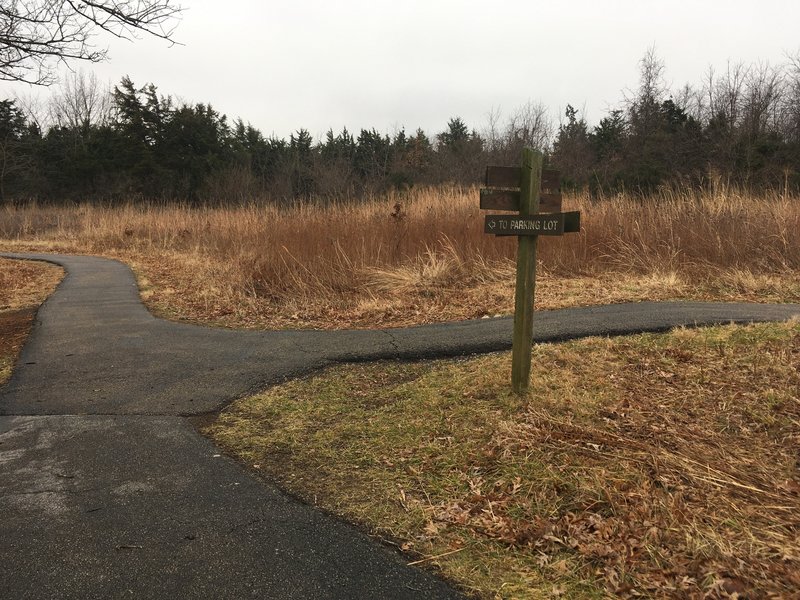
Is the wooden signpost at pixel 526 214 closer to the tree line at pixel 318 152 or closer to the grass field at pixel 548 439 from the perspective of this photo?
the grass field at pixel 548 439

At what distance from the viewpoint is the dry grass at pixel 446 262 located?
28.0 feet

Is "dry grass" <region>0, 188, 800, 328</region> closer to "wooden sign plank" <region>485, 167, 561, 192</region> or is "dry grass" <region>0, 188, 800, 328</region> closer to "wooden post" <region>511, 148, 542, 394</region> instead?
"wooden post" <region>511, 148, 542, 394</region>

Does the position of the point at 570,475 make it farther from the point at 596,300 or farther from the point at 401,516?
the point at 596,300

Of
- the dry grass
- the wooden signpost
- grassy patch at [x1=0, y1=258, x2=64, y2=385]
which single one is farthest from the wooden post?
grassy patch at [x1=0, y1=258, x2=64, y2=385]

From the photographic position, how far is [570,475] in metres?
2.90

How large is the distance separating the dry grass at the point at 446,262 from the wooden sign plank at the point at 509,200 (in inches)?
155

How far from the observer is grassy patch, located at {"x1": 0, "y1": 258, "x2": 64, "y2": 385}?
6.19 m

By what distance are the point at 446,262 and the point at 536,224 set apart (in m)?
A: 6.91

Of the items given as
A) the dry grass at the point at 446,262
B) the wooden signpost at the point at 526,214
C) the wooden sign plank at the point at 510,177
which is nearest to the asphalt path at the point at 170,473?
the dry grass at the point at 446,262

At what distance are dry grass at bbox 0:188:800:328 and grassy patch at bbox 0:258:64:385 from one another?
1819 mm

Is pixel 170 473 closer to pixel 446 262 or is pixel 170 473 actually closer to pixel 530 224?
pixel 530 224

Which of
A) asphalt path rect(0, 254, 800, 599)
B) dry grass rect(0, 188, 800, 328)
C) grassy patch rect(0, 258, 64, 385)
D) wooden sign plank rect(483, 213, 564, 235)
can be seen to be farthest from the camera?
dry grass rect(0, 188, 800, 328)

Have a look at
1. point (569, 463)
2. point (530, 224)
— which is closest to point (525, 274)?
point (530, 224)

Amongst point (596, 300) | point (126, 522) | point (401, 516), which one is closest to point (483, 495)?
point (401, 516)
